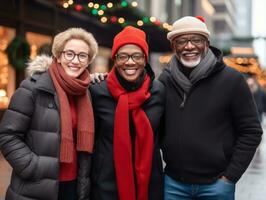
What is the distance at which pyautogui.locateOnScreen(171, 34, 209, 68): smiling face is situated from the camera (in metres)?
3.73

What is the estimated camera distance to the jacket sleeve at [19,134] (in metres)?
3.41

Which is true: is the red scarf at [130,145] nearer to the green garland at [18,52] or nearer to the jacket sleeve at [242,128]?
the jacket sleeve at [242,128]

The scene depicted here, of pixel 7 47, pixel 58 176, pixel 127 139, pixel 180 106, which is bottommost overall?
pixel 58 176

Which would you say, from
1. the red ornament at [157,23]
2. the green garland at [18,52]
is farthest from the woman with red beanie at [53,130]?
the red ornament at [157,23]

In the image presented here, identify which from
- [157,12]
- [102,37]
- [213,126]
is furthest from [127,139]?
[157,12]

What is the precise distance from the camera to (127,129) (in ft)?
12.3

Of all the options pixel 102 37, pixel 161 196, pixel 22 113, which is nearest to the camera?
pixel 22 113

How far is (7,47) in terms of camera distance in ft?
39.5

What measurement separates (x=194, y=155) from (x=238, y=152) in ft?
Answer: 1.11

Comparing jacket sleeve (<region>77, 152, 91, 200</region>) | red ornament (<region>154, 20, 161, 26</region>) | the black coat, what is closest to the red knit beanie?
the black coat

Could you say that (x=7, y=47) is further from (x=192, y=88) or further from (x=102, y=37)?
(x=192, y=88)

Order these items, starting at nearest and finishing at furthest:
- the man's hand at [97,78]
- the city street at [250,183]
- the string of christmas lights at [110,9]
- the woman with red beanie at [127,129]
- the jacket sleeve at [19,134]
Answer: the jacket sleeve at [19,134], the woman with red beanie at [127,129], the man's hand at [97,78], the city street at [250,183], the string of christmas lights at [110,9]

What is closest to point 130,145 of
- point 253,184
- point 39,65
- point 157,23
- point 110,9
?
point 39,65

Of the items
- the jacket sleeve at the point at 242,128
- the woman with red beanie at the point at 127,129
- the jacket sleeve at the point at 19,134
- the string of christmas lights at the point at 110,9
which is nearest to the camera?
the jacket sleeve at the point at 19,134
